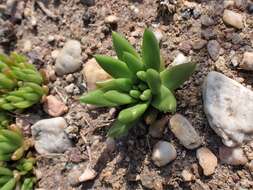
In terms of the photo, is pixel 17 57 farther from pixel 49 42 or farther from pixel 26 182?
pixel 26 182

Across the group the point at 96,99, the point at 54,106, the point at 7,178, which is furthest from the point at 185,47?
the point at 7,178

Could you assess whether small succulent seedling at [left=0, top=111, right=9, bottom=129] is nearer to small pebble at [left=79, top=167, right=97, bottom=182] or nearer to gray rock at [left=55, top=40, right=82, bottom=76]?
gray rock at [left=55, top=40, right=82, bottom=76]

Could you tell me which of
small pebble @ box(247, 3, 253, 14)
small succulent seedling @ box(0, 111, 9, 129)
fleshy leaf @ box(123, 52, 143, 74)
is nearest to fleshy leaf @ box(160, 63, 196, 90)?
fleshy leaf @ box(123, 52, 143, 74)

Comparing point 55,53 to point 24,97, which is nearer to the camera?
point 24,97

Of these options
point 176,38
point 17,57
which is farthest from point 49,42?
point 176,38

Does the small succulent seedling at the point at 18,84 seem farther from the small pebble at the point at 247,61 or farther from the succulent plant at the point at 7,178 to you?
the small pebble at the point at 247,61

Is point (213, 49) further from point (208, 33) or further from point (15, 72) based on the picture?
point (15, 72)

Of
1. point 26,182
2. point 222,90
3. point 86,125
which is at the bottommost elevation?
point 26,182
